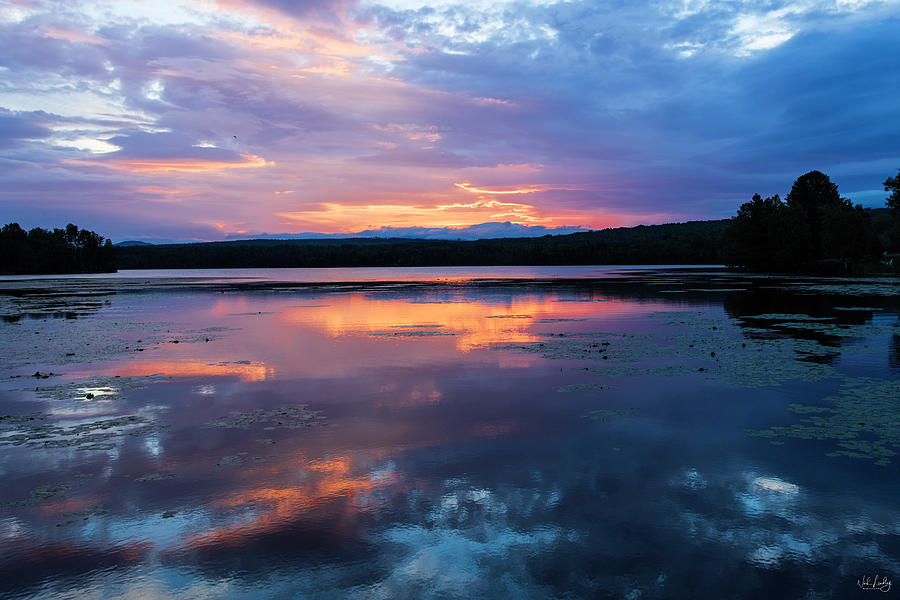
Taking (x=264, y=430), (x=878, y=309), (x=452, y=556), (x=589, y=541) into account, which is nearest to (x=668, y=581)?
(x=589, y=541)

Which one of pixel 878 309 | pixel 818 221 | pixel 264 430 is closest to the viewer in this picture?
pixel 264 430

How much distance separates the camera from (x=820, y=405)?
14.6 metres

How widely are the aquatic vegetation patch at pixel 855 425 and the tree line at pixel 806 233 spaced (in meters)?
75.6

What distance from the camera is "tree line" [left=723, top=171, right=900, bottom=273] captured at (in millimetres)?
84562

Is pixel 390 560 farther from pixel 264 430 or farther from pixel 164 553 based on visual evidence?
pixel 264 430

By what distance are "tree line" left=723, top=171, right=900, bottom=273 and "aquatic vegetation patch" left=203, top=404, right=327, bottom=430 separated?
85.4 metres

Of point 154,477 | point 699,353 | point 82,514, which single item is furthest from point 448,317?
point 82,514

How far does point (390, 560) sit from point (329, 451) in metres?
4.55

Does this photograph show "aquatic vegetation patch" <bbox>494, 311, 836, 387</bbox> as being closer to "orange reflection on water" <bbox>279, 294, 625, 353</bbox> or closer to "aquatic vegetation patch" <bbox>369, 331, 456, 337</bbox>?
"orange reflection on water" <bbox>279, 294, 625, 353</bbox>

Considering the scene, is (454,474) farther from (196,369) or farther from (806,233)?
(806,233)

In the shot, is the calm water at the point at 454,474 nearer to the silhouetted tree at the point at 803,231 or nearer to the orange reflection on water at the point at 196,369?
the orange reflection on water at the point at 196,369

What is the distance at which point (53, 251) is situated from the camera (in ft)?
593

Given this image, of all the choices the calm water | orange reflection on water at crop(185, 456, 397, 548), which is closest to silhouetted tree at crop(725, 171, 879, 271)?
the calm water

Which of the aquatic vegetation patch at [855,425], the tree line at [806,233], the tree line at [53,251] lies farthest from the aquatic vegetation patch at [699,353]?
the tree line at [53,251]
